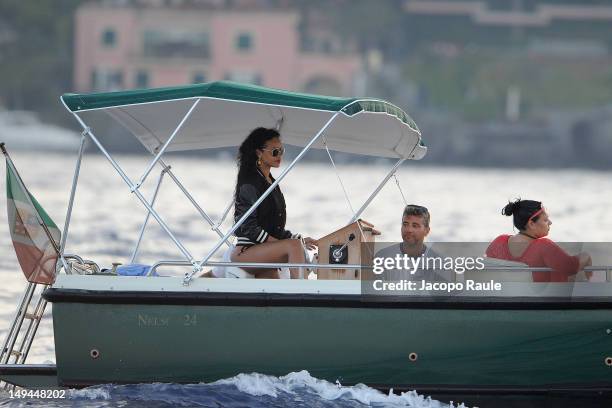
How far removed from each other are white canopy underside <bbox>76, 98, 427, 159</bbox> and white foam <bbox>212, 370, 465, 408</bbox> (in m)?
1.77

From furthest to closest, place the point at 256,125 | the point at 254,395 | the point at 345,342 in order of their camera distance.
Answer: the point at 256,125 → the point at 254,395 → the point at 345,342

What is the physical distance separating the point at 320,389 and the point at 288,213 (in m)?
23.8

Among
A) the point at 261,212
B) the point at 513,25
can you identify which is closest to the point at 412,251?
the point at 261,212

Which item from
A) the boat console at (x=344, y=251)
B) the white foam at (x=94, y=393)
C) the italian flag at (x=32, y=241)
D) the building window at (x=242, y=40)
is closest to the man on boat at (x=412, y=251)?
the boat console at (x=344, y=251)

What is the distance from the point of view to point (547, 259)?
31.3 ft

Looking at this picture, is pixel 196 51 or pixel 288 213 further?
pixel 196 51

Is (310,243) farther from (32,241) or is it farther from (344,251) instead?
(32,241)

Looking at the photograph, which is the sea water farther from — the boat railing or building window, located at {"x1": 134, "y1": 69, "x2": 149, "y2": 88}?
building window, located at {"x1": 134, "y1": 69, "x2": 149, "y2": 88}

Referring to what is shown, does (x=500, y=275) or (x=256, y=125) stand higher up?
(x=256, y=125)

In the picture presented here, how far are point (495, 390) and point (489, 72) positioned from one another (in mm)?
77501

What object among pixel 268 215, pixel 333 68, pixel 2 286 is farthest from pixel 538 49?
pixel 268 215

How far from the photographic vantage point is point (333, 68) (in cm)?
8750

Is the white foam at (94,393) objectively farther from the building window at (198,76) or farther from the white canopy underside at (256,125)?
the building window at (198,76)

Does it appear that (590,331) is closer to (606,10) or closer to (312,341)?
(312,341)
